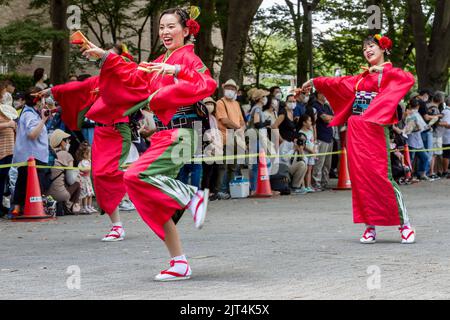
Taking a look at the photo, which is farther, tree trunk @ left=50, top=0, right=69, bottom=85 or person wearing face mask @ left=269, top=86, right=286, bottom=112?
tree trunk @ left=50, top=0, right=69, bottom=85

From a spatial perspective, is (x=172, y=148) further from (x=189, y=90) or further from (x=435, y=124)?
(x=435, y=124)

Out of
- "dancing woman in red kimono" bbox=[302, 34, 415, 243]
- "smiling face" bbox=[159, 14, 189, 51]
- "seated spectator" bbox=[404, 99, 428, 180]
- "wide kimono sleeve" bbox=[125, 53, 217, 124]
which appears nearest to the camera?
"wide kimono sleeve" bbox=[125, 53, 217, 124]

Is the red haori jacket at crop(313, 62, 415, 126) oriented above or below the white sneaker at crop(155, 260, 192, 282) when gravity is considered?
above

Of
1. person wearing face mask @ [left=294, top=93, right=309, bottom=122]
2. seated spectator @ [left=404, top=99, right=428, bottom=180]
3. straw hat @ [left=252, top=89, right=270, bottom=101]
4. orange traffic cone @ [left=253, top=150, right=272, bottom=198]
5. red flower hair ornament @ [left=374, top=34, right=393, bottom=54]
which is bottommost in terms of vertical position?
orange traffic cone @ [left=253, top=150, right=272, bottom=198]

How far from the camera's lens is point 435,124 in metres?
22.7

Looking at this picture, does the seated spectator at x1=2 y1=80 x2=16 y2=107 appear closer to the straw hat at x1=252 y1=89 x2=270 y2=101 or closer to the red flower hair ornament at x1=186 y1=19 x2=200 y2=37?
the straw hat at x1=252 y1=89 x2=270 y2=101

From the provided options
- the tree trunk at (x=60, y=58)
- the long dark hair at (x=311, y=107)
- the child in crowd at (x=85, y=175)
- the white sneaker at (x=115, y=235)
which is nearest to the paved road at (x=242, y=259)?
the white sneaker at (x=115, y=235)

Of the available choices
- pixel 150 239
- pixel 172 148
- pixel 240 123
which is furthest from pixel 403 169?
pixel 172 148

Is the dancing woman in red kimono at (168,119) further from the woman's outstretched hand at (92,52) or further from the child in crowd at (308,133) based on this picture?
the child in crowd at (308,133)

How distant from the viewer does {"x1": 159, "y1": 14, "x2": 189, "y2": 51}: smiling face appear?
7922 millimetres

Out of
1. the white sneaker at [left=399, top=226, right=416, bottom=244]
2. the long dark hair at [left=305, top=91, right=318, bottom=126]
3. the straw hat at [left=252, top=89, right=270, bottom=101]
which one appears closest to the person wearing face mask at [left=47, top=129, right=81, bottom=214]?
the straw hat at [left=252, top=89, right=270, bottom=101]

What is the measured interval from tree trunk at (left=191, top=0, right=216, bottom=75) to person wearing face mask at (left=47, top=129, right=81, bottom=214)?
8.95 m

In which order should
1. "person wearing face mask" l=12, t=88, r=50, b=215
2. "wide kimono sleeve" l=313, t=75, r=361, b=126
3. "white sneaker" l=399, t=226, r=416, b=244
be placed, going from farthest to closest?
"person wearing face mask" l=12, t=88, r=50, b=215
"wide kimono sleeve" l=313, t=75, r=361, b=126
"white sneaker" l=399, t=226, r=416, b=244

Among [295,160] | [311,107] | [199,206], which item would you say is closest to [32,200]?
[295,160]
